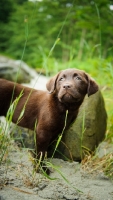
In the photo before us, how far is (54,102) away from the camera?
3.43 meters

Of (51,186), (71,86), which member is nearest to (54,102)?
(71,86)

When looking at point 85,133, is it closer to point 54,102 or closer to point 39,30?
point 54,102

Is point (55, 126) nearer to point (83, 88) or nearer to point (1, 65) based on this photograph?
point (83, 88)

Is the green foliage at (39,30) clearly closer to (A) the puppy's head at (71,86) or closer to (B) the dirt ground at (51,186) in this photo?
(A) the puppy's head at (71,86)

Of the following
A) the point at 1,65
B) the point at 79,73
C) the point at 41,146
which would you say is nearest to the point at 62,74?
the point at 79,73

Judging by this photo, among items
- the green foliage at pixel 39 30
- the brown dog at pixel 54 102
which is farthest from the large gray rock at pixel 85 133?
the green foliage at pixel 39 30

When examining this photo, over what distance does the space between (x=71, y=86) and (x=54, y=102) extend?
0.49 meters

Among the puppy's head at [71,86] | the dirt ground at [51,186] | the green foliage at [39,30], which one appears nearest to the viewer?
the dirt ground at [51,186]

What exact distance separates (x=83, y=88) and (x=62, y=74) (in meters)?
0.31

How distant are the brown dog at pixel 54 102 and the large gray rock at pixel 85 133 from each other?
45cm

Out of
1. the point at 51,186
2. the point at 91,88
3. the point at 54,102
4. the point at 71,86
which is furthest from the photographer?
the point at 54,102

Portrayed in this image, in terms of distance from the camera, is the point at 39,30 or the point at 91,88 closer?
the point at 91,88

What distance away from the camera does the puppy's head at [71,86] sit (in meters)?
3.03

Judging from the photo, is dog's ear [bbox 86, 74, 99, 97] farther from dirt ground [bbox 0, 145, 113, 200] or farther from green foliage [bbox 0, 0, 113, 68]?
green foliage [bbox 0, 0, 113, 68]
